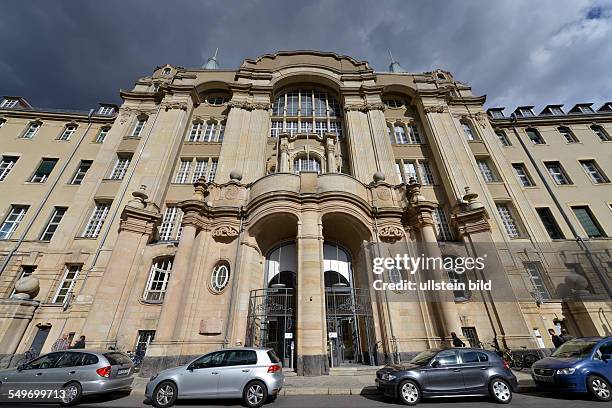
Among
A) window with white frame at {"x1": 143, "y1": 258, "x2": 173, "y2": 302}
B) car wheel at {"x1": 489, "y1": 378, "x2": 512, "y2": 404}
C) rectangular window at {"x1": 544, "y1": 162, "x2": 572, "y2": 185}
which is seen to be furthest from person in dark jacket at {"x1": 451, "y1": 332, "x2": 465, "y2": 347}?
rectangular window at {"x1": 544, "y1": 162, "x2": 572, "y2": 185}

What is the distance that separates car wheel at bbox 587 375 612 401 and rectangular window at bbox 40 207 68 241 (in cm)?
2661

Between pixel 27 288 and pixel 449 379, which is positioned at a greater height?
pixel 27 288

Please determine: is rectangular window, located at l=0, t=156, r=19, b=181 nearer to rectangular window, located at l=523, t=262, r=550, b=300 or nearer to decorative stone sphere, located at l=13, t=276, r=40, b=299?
decorative stone sphere, located at l=13, t=276, r=40, b=299

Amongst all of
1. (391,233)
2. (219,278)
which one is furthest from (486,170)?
(219,278)

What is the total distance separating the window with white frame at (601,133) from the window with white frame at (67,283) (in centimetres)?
4240

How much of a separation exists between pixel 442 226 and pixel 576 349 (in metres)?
9.53

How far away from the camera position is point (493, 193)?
58.6ft

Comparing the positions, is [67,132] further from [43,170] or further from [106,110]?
[43,170]

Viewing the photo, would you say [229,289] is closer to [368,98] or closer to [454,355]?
[454,355]

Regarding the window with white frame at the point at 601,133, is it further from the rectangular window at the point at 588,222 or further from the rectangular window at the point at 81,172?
the rectangular window at the point at 81,172

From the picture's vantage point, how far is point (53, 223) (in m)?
17.3

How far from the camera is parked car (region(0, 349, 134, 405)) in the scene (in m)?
7.02

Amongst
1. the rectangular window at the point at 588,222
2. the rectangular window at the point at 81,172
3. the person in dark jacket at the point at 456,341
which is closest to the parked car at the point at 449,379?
the person in dark jacket at the point at 456,341

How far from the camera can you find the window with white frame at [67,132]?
70.9ft
